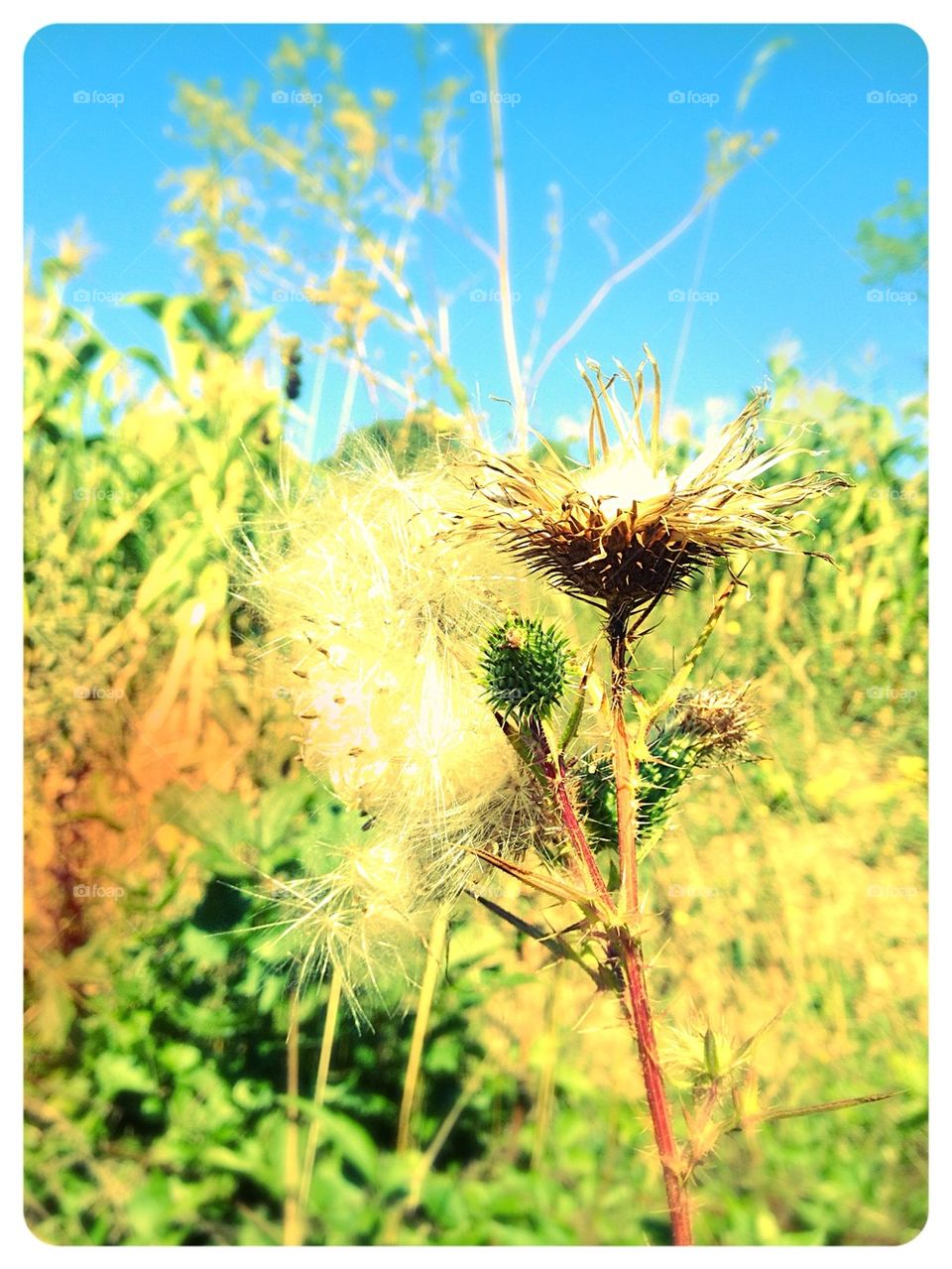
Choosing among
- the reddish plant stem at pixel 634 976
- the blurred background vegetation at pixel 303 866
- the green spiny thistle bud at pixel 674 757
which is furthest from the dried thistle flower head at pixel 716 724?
the blurred background vegetation at pixel 303 866

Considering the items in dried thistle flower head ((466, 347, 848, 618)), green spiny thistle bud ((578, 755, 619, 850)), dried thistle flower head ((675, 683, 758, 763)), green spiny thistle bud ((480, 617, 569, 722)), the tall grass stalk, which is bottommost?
the tall grass stalk

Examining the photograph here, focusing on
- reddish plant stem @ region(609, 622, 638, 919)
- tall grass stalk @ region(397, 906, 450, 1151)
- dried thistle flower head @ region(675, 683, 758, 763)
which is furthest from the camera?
tall grass stalk @ region(397, 906, 450, 1151)

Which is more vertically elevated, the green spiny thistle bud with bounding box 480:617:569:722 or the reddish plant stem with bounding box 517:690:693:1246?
the green spiny thistle bud with bounding box 480:617:569:722

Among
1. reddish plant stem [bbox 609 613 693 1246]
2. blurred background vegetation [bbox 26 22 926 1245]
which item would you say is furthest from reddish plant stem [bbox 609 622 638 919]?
blurred background vegetation [bbox 26 22 926 1245]

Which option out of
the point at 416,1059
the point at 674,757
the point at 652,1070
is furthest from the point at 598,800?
the point at 416,1059

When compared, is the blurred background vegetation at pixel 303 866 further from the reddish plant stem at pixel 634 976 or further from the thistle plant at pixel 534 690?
the reddish plant stem at pixel 634 976

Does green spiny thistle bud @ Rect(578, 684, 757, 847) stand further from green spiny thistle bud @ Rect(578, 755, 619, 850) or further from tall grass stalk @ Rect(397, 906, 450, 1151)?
tall grass stalk @ Rect(397, 906, 450, 1151)

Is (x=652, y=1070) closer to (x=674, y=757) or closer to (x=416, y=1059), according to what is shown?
(x=674, y=757)

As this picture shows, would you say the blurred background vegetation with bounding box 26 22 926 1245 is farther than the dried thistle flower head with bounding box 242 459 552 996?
Yes
